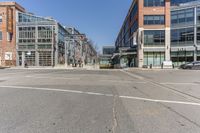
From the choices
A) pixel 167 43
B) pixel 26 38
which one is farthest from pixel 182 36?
pixel 26 38

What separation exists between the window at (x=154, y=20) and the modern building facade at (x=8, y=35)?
37.0m

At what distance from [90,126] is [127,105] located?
2.95m

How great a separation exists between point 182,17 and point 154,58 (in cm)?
1202

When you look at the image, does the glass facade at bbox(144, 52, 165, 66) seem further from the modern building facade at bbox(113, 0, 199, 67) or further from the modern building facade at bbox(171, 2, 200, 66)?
the modern building facade at bbox(171, 2, 200, 66)

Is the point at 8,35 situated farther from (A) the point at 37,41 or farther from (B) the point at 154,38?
(B) the point at 154,38

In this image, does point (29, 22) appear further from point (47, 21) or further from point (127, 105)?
point (127, 105)

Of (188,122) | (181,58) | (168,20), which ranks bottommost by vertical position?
(188,122)

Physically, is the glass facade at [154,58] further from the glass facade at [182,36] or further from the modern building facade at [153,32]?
the glass facade at [182,36]

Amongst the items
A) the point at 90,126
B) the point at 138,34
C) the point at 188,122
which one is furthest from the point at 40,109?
the point at 138,34

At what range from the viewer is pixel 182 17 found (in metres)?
51.1

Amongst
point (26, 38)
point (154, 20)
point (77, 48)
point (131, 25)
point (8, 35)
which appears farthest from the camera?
point (77, 48)

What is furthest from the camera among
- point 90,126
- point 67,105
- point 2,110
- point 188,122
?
point 67,105

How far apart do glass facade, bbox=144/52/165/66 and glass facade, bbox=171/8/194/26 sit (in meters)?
8.43

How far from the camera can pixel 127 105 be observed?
804cm
